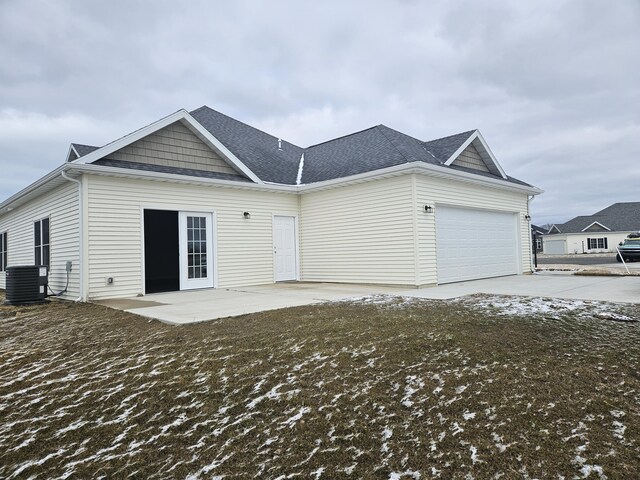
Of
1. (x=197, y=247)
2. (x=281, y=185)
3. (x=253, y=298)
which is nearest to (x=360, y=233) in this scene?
(x=281, y=185)

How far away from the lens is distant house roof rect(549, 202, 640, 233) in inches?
1523

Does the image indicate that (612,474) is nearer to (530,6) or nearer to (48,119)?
(530,6)

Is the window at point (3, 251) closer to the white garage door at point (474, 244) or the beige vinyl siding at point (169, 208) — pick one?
the beige vinyl siding at point (169, 208)

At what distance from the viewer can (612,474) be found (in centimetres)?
194

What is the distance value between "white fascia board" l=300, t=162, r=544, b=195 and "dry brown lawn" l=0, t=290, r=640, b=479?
5377 mm

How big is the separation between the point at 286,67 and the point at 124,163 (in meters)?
9.24

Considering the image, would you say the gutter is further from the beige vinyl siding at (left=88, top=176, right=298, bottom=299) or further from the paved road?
the paved road

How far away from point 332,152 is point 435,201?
4.92 meters

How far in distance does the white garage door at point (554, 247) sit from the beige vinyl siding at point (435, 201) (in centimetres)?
3472

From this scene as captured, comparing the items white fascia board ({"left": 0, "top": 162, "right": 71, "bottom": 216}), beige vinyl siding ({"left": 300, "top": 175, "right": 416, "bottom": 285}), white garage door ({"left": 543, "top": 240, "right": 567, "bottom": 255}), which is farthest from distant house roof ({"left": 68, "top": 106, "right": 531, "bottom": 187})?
white garage door ({"left": 543, "top": 240, "right": 567, "bottom": 255})

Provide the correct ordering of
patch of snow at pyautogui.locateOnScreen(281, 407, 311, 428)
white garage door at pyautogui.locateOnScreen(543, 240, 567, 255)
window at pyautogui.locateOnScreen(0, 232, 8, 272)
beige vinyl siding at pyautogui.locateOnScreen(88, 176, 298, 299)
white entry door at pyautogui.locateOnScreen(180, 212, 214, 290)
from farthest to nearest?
1. white garage door at pyautogui.locateOnScreen(543, 240, 567, 255)
2. window at pyautogui.locateOnScreen(0, 232, 8, 272)
3. white entry door at pyautogui.locateOnScreen(180, 212, 214, 290)
4. beige vinyl siding at pyautogui.locateOnScreen(88, 176, 298, 299)
5. patch of snow at pyautogui.locateOnScreen(281, 407, 311, 428)

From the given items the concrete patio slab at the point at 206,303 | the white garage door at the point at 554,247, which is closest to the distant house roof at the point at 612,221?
the white garage door at the point at 554,247

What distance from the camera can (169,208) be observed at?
9.80 meters

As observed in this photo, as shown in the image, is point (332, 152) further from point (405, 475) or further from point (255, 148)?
point (405, 475)
